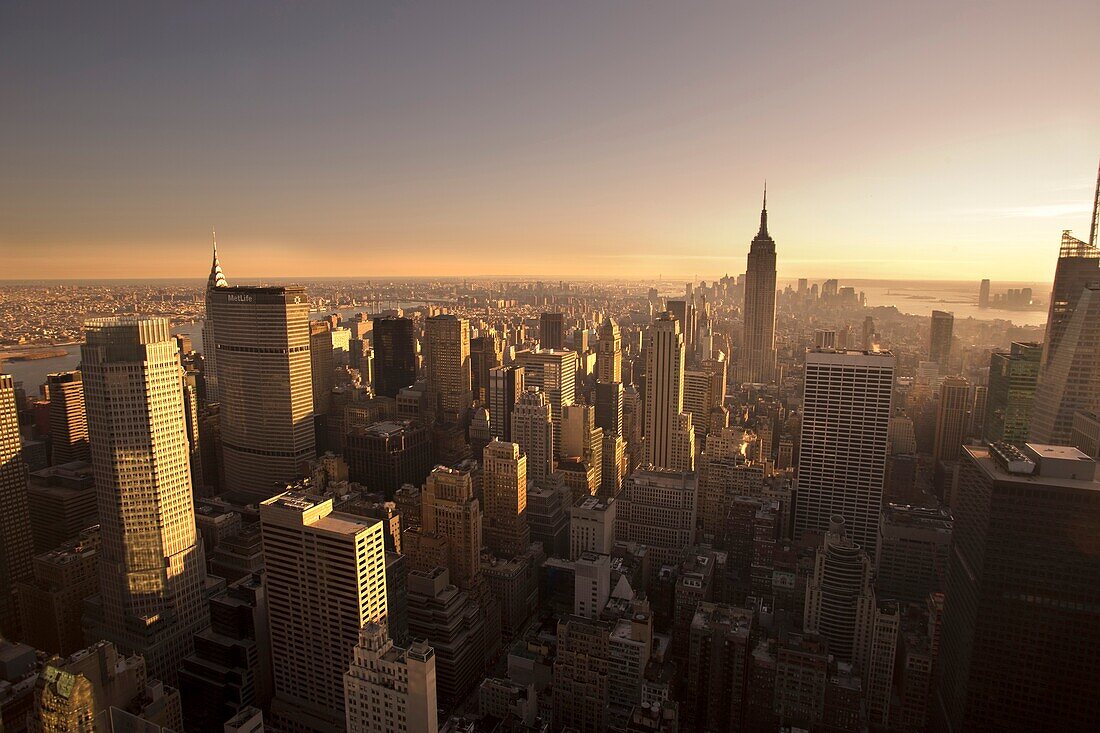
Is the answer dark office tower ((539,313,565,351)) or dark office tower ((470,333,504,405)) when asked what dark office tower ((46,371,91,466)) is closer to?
dark office tower ((470,333,504,405))

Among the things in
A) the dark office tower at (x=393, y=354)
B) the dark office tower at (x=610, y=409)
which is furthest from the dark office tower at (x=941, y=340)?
the dark office tower at (x=393, y=354)

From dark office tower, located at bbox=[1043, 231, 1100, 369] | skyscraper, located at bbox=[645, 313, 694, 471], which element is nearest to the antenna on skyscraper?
dark office tower, located at bbox=[1043, 231, 1100, 369]

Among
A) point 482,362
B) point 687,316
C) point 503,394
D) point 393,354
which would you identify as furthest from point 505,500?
point 687,316

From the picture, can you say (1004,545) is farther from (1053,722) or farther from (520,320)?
(520,320)

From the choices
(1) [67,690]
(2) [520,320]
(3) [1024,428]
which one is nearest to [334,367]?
(2) [520,320]

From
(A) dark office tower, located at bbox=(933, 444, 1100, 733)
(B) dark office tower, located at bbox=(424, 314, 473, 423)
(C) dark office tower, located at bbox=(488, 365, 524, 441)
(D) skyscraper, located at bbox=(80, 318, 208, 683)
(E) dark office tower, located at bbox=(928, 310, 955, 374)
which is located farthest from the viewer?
(B) dark office tower, located at bbox=(424, 314, 473, 423)

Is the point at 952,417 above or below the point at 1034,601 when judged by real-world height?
above

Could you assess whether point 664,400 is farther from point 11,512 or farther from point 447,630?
point 11,512
